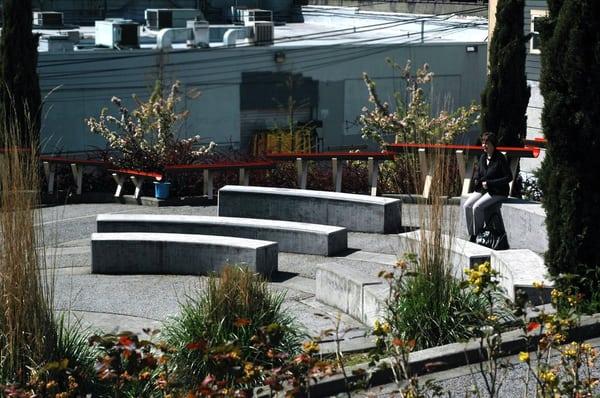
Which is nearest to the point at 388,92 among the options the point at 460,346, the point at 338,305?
the point at 338,305

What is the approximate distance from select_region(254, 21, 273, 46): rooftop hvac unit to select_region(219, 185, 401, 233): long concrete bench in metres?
22.3

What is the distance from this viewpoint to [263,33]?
39.3m

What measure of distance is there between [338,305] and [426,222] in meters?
2.41

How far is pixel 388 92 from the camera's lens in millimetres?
39781

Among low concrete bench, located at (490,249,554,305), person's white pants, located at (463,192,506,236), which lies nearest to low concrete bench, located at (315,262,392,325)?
low concrete bench, located at (490,249,554,305)

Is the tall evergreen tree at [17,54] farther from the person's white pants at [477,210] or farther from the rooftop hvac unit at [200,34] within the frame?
the rooftop hvac unit at [200,34]

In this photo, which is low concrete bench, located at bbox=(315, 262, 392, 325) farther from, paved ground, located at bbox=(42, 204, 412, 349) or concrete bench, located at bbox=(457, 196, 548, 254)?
concrete bench, located at bbox=(457, 196, 548, 254)

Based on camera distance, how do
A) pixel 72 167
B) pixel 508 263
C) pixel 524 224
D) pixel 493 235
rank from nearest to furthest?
pixel 508 263
pixel 524 224
pixel 493 235
pixel 72 167

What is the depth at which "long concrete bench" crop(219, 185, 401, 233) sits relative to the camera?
15.9 metres

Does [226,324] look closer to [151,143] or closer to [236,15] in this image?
[151,143]

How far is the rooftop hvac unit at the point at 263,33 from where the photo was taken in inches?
1526

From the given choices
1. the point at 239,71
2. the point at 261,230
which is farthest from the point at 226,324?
the point at 239,71

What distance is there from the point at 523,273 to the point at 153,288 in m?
4.32

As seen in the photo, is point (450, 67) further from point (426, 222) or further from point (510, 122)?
point (426, 222)
